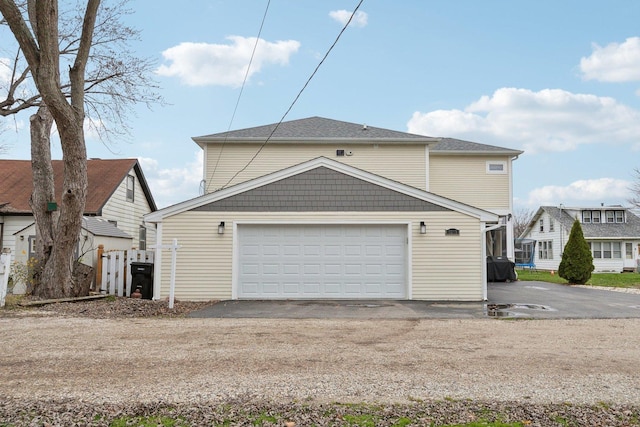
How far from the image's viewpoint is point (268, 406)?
4.40 metres

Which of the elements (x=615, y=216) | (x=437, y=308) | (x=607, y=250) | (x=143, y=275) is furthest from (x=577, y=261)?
(x=615, y=216)

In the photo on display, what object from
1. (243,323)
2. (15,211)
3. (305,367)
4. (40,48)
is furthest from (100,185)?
(305,367)

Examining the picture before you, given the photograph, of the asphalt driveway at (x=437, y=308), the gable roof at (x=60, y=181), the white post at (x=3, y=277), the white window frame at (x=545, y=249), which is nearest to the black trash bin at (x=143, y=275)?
the asphalt driveway at (x=437, y=308)

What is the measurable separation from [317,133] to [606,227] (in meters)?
25.2

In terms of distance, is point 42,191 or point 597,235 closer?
point 42,191

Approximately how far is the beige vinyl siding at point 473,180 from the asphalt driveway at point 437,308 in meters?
7.39

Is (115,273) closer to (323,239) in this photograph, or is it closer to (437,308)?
(323,239)

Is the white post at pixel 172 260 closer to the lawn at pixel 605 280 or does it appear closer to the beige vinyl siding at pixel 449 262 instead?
the beige vinyl siding at pixel 449 262

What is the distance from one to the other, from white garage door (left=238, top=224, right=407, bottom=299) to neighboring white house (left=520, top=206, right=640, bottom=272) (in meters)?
24.5

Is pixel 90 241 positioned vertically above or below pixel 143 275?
above

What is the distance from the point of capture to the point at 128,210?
2284 centimetres

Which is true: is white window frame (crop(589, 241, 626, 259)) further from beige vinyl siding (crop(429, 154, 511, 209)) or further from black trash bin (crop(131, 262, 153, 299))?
black trash bin (crop(131, 262, 153, 299))

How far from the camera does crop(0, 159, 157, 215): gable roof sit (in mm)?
19812

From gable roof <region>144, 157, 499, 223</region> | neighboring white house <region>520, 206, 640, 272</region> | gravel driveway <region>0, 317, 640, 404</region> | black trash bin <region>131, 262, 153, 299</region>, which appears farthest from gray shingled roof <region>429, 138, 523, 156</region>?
neighboring white house <region>520, 206, 640, 272</region>
